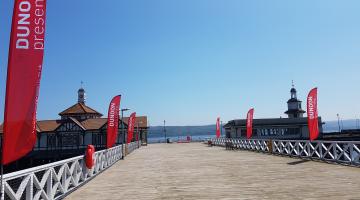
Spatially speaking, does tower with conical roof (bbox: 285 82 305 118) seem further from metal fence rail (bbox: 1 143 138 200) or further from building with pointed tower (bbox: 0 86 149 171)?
metal fence rail (bbox: 1 143 138 200)

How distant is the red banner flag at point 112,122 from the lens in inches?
769

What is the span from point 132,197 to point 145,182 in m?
2.68

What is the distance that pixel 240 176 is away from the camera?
1209 cm

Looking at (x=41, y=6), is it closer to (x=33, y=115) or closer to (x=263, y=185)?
(x=33, y=115)

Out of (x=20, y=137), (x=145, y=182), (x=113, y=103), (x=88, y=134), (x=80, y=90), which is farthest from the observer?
(x=80, y=90)

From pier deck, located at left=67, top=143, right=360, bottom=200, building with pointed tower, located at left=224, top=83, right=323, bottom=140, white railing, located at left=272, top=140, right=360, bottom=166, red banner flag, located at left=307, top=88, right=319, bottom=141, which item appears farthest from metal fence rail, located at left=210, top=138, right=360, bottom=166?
building with pointed tower, located at left=224, top=83, right=323, bottom=140

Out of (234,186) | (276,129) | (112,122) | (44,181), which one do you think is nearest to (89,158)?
(44,181)

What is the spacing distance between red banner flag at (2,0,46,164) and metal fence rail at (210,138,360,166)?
1223 centimetres

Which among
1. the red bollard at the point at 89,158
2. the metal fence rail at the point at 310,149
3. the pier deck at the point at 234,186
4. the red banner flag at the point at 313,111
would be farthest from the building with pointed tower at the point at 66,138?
the pier deck at the point at 234,186

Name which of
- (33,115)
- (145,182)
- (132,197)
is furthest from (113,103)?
(33,115)

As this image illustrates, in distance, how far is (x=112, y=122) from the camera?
20125mm

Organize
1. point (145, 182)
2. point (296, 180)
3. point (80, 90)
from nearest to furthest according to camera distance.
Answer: point (296, 180)
point (145, 182)
point (80, 90)

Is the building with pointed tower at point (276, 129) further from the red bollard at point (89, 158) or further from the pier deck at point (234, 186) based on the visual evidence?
the red bollard at point (89, 158)

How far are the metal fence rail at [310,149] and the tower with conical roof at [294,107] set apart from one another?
33807 mm
